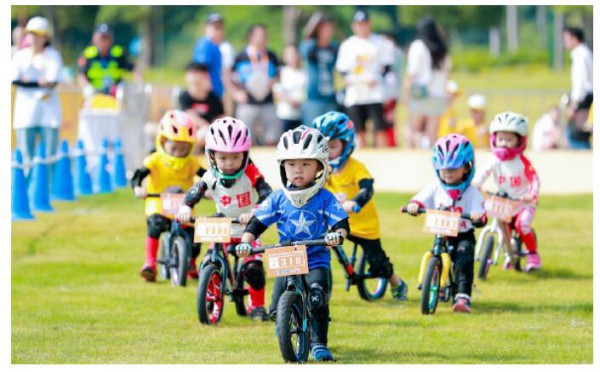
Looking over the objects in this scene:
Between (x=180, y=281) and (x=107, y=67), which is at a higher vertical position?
(x=107, y=67)

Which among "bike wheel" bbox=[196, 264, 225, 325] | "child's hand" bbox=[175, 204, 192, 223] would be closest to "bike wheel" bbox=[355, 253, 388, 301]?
"bike wheel" bbox=[196, 264, 225, 325]

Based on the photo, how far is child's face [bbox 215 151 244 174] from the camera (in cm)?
1269

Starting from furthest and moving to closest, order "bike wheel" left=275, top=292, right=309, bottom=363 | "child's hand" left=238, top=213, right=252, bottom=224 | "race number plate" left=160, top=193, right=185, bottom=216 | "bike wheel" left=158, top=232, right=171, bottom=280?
"bike wheel" left=158, top=232, right=171, bottom=280
"race number plate" left=160, top=193, right=185, bottom=216
"child's hand" left=238, top=213, right=252, bottom=224
"bike wheel" left=275, top=292, right=309, bottom=363

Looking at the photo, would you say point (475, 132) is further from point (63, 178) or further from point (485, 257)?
point (485, 257)

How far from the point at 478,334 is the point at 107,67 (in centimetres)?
1351

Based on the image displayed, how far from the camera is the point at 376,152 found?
2459cm

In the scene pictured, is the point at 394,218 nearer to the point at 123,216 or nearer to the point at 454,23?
the point at 123,216

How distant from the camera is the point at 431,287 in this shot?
42.8ft

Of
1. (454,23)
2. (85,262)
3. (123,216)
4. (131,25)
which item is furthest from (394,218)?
(131,25)

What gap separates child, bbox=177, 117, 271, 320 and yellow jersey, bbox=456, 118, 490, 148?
13926 mm

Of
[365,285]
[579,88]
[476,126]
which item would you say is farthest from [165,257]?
[476,126]

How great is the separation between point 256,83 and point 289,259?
14506mm

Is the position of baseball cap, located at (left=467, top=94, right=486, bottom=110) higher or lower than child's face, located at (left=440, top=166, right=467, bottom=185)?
higher

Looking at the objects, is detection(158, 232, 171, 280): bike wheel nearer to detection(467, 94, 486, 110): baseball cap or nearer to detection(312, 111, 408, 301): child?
detection(312, 111, 408, 301): child
